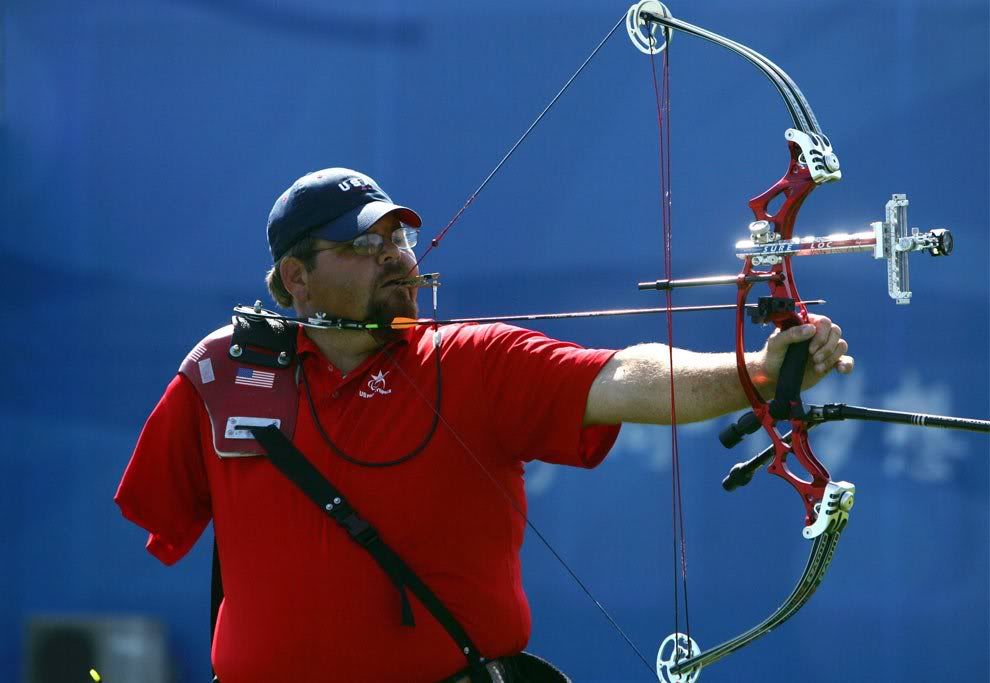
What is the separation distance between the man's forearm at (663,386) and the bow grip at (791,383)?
1.8 inches

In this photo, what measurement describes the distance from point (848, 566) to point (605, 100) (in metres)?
1.32

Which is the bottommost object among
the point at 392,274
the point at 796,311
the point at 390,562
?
the point at 390,562

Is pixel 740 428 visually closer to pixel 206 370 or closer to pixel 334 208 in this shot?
pixel 334 208

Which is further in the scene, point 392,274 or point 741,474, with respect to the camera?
point 392,274

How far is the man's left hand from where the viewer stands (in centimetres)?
179

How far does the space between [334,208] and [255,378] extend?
0.34m

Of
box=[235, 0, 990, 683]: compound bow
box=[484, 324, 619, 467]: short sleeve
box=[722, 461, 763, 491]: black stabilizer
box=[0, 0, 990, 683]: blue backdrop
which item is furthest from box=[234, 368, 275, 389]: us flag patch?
box=[0, 0, 990, 683]: blue backdrop

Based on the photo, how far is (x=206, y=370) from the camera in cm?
240

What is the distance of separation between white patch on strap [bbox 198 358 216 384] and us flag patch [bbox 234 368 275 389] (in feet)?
0.16

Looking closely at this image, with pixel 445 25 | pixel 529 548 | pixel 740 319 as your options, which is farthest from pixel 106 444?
pixel 740 319

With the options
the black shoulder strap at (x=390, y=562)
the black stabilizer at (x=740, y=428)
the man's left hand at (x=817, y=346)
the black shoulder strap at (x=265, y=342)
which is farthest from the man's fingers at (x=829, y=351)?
the black shoulder strap at (x=265, y=342)

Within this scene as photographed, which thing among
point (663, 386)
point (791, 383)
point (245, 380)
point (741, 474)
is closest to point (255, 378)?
point (245, 380)

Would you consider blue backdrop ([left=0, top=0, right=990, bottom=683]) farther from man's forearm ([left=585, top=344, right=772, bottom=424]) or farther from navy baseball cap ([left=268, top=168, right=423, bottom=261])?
man's forearm ([left=585, top=344, right=772, bottom=424])

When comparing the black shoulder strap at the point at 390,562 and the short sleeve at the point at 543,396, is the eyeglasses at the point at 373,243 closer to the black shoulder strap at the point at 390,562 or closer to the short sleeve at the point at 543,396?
the short sleeve at the point at 543,396
